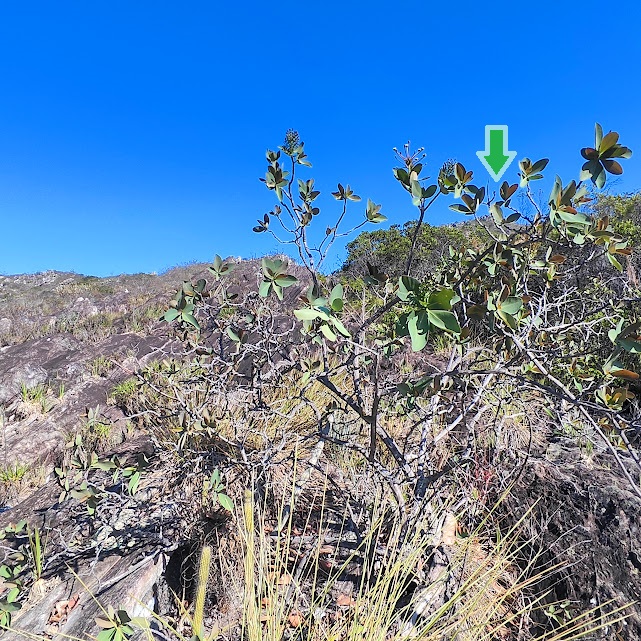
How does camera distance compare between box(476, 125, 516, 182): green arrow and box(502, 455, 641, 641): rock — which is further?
box(476, 125, 516, 182): green arrow

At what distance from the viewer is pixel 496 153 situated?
2.70 meters

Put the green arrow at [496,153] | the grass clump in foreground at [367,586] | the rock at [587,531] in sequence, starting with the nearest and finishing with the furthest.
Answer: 1. the grass clump in foreground at [367,586]
2. the rock at [587,531]
3. the green arrow at [496,153]

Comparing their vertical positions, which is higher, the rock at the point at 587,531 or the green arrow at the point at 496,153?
the green arrow at the point at 496,153

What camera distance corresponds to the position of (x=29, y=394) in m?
4.86

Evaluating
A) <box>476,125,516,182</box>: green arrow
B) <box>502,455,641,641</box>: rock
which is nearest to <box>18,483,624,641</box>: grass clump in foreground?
<box>502,455,641,641</box>: rock

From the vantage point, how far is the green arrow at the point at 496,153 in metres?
2.68

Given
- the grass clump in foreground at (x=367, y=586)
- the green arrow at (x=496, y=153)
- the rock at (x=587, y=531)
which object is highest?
the green arrow at (x=496, y=153)

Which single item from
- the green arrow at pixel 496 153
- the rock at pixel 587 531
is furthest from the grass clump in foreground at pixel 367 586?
the green arrow at pixel 496 153

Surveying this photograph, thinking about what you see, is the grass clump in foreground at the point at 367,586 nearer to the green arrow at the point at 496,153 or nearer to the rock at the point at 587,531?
the rock at the point at 587,531

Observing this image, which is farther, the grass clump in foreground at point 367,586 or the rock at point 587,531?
the rock at point 587,531

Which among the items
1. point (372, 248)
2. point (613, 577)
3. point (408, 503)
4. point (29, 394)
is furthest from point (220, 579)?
point (372, 248)

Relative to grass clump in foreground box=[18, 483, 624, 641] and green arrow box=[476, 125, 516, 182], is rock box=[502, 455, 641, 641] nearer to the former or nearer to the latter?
grass clump in foreground box=[18, 483, 624, 641]

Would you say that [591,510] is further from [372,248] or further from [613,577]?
[372,248]

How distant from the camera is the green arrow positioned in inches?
106
